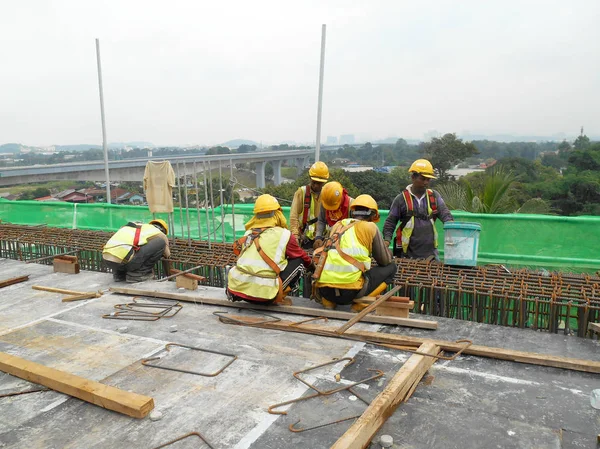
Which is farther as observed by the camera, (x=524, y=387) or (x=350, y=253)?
(x=350, y=253)

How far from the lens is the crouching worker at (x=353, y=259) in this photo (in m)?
5.21

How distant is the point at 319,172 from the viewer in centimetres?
698

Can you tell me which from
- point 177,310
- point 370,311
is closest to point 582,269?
point 370,311

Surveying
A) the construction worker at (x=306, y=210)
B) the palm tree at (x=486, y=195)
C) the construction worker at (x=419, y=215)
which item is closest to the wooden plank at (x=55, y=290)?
the construction worker at (x=306, y=210)

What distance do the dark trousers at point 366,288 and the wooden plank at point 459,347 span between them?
0.46 meters

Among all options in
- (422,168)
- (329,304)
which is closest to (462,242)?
(422,168)

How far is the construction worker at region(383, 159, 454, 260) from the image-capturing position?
679cm

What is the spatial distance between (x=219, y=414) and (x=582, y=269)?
6.53 metres

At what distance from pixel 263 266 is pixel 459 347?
2221 millimetres

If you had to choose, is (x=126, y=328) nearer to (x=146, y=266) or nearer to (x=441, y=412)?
(x=146, y=266)

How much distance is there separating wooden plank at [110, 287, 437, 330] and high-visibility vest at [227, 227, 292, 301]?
0.27 metres

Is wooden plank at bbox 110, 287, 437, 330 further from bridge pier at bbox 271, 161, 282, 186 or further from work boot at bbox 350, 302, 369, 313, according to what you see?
bridge pier at bbox 271, 161, 282, 186

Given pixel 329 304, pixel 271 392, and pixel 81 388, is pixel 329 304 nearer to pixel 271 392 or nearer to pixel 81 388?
pixel 271 392

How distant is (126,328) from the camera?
17.4 ft
